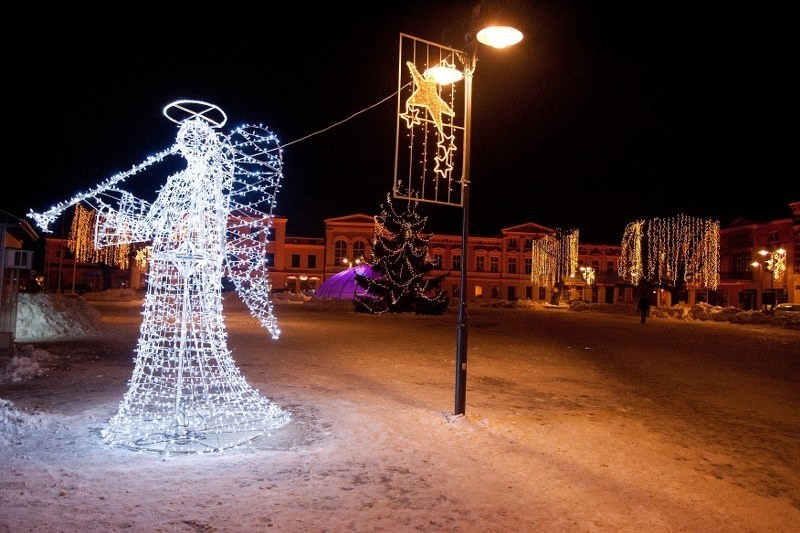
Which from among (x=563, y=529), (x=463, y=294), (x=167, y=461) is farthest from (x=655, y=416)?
(x=167, y=461)

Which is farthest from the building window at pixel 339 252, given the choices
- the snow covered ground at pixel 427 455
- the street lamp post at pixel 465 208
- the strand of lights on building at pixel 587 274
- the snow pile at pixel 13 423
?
the snow pile at pixel 13 423

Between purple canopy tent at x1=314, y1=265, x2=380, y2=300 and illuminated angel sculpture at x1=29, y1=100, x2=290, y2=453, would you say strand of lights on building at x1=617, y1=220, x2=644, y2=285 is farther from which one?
illuminated angel sculpture at x1=29, y1=100, x2=290, y2=453

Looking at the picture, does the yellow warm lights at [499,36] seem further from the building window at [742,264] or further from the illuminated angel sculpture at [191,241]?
the building window at [742,264]

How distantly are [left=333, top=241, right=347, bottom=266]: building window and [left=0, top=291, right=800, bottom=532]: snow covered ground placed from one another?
60845mm

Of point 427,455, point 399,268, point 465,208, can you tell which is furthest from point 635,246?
point 427,455

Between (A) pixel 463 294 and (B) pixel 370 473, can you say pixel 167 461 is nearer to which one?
(B) pixel 370 473

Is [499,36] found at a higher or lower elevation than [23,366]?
higher

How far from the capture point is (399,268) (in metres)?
37.0

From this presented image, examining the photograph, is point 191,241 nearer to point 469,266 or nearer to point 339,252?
point 339,252

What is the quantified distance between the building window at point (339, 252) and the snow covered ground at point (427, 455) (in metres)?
60.8

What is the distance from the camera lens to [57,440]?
265 inches

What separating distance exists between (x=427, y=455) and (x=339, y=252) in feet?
228

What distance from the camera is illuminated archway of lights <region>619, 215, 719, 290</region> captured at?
55.6 metres

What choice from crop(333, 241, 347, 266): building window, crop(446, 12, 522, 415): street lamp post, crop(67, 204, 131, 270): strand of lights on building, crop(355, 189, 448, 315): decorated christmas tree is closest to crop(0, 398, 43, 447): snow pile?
crop(446, 12, 522, 415): street lamp post
